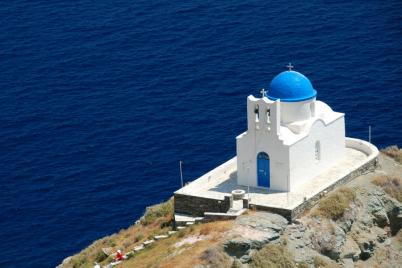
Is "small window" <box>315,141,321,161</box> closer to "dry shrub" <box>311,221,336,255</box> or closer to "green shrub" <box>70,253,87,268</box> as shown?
"dry shrub" <box>311,221,336,255</box>

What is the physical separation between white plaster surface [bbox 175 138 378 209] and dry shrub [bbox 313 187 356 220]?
95 centimetres

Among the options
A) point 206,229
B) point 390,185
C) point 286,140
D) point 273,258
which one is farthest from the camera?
point 390,185

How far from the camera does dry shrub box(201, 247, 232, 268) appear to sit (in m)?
74.9

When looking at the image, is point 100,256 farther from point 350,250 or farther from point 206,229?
point 350,250

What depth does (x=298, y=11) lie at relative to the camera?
143 m

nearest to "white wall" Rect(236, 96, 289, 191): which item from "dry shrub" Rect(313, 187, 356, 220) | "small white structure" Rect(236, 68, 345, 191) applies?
"small white structure" Rect(236, 68, 345, 191)

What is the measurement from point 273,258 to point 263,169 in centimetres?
989

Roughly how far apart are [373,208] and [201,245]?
15876 mm

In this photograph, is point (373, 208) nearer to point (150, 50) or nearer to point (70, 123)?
point (70, 123)

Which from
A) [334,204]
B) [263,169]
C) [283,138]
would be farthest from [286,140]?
[334,204]

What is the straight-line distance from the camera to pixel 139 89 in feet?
425

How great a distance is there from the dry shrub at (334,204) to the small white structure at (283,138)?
293cm

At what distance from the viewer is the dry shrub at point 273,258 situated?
76.9 metres

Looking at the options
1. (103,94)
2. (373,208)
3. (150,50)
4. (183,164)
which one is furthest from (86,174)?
(373,208)
